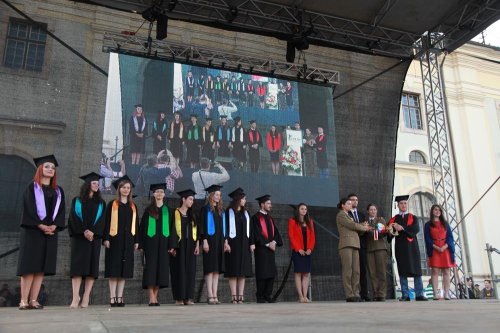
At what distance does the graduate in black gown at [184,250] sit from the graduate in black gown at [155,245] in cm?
8

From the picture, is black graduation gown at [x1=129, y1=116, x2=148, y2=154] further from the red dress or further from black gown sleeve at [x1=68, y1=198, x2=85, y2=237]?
the red dress

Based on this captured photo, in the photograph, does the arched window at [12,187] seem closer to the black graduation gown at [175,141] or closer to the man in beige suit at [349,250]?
the black graduation gown at [175,141]

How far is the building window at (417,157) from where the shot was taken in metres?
13.5

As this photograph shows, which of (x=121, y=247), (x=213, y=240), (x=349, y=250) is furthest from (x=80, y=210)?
(x=349, y=250)

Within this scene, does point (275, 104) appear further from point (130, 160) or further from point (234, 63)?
point (130, 160)

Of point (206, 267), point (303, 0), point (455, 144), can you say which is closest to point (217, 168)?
point (206, 267)

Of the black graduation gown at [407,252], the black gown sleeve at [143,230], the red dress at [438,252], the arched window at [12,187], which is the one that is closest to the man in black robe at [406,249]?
the black graduation gown at [407,252]

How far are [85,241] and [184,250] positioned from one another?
1.03 m

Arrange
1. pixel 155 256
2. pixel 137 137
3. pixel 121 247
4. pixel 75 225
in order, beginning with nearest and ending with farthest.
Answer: pixel 75 225 → pixel 121 247 → pixel 155 256 → pixel 137 137

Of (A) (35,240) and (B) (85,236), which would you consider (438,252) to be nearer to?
(B) (85,236)

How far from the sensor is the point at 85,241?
14.3ft

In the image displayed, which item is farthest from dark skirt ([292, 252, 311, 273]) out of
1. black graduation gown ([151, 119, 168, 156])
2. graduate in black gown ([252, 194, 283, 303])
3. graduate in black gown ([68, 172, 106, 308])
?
graduate in black gown ([68, 172, 106, 308])

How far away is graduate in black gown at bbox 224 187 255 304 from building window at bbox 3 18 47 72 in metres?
3.20

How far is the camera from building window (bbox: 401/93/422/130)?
13727 millimetres
